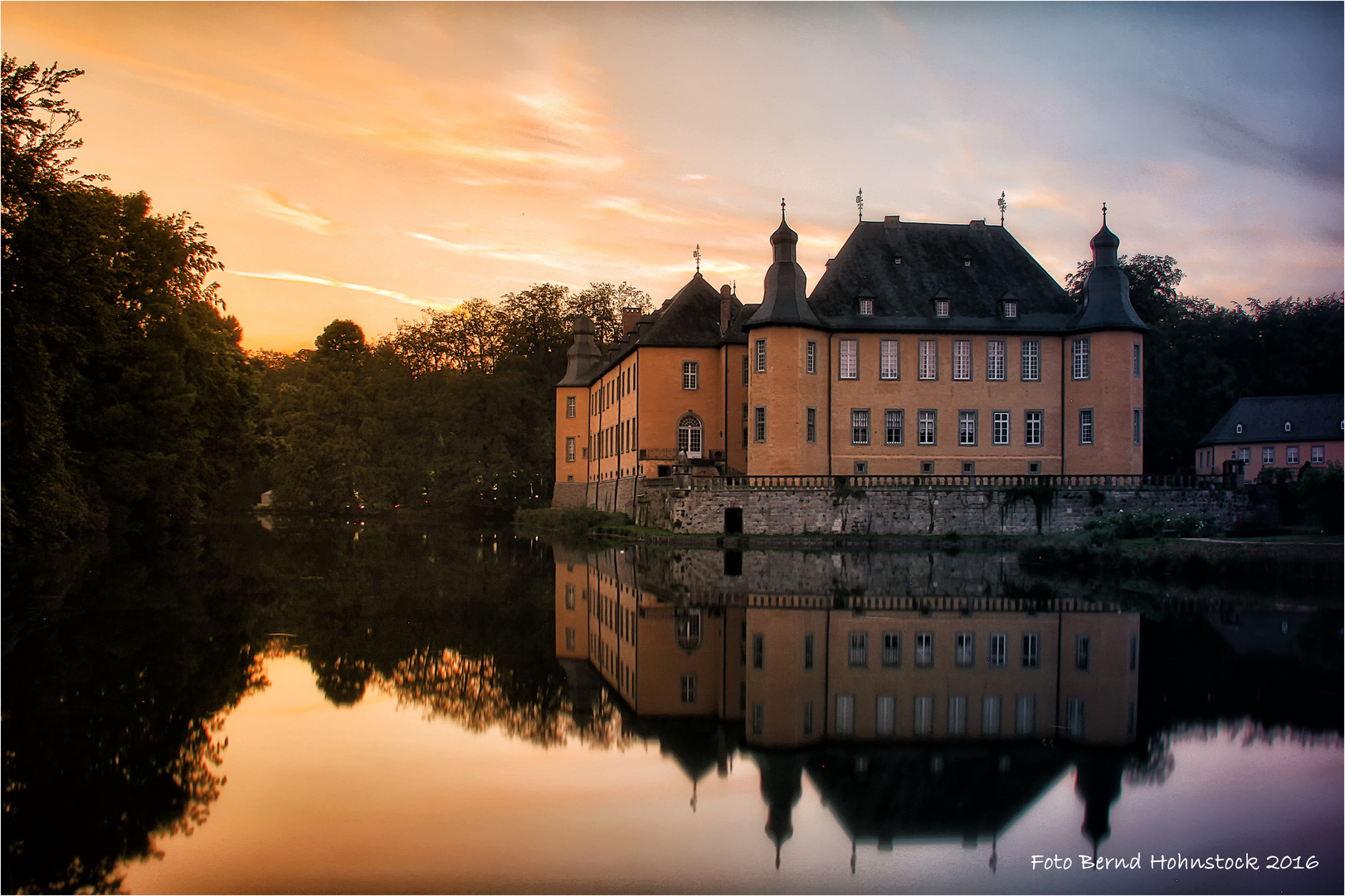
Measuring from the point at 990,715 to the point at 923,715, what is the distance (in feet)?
2.03

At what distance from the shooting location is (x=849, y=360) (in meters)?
42.5

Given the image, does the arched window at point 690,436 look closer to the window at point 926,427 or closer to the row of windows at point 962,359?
the row of windows at point 962,359

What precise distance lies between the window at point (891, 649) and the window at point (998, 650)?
111cm

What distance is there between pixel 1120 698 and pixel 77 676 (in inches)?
413

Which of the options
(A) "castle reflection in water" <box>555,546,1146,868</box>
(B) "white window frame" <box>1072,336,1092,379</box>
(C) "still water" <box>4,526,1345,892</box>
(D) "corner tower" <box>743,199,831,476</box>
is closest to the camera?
(C) "still water" <box>4,526,1345,892</box>

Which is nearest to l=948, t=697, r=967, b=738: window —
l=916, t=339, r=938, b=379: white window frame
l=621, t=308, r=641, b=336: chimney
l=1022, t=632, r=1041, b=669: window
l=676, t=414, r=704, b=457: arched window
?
l=1022, t=632, r=1041, b=669: window

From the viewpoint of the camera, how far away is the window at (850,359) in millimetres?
42438

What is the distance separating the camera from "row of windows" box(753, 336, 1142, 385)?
42.4 meters

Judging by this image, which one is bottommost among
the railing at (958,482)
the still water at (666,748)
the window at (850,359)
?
the still water at (666,748)

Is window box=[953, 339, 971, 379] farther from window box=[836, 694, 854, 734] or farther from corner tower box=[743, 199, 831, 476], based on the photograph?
window box=[836, 694, 854, 734]

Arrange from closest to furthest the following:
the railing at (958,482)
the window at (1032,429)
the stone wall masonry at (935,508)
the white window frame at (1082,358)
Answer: the stone wall masonry at (935,508) → the railing at (958,482) → the white window frame at (1082,358) → the window at (1032,429)

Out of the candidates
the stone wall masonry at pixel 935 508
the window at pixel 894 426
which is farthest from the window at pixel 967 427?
the stone wall masonry at pixel 935 508

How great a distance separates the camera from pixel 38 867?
646 cm

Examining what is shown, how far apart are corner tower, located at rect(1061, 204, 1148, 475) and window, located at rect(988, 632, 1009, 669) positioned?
27.8 meters
